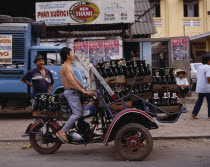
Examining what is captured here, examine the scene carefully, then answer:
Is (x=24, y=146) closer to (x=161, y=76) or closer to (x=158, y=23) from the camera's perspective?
(x=161, y=76)

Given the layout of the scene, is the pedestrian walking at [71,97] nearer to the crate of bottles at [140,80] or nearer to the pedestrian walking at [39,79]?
the crate of bottles at [140,80]

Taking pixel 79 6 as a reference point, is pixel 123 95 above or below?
below

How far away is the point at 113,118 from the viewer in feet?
18.5

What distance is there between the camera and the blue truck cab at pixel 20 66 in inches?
398

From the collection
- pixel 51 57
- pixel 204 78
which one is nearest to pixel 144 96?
pixel 204 78

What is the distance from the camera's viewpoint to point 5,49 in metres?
10.2

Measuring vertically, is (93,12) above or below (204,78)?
above

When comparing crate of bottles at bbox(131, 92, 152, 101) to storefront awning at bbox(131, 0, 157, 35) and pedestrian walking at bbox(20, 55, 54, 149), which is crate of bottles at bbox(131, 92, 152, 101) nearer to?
pedestrian walking at bbox(20, 55, 54, 149)

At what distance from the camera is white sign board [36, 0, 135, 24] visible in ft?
44.2

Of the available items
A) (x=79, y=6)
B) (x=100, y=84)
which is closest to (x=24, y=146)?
(x=100, y=84)

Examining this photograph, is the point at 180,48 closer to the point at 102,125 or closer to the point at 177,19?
the point at 102,125

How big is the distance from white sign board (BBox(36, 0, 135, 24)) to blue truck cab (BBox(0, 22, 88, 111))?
10.8 feet

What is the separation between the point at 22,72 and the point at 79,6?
4.51 m

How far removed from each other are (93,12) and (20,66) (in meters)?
4.49
